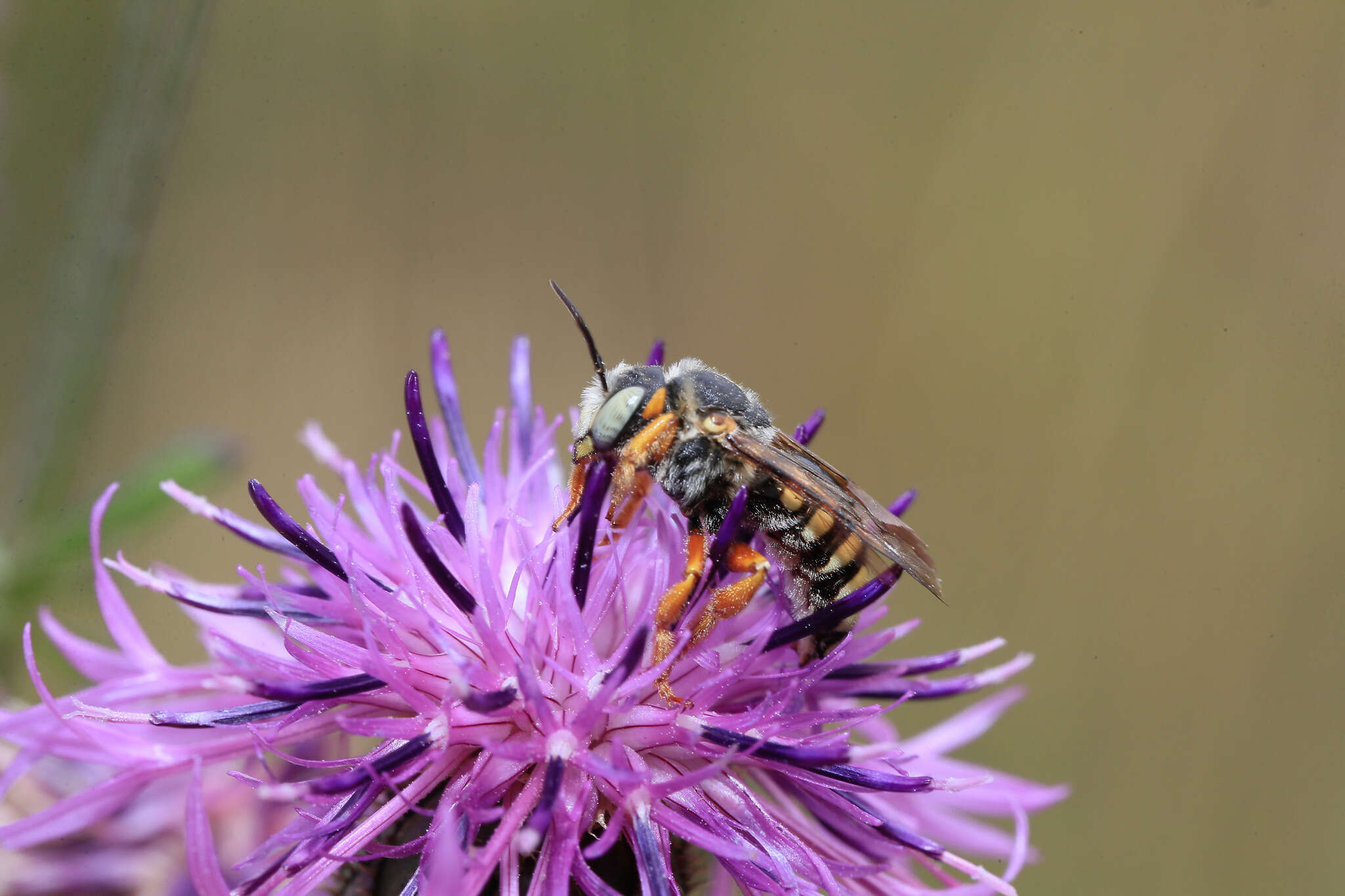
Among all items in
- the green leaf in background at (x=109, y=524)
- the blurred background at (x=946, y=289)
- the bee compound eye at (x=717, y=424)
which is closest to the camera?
the bee compound eye at (x=717, y=424)

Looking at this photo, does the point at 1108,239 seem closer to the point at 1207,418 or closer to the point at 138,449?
the point at 1207,418

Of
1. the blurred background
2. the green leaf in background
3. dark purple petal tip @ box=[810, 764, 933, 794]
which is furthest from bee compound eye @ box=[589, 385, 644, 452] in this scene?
the blurred background

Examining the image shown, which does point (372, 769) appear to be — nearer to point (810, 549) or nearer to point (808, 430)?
point (810, 549)

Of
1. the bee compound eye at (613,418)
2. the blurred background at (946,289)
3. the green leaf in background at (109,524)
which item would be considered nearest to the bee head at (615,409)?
the bee compound eye at (613,418)

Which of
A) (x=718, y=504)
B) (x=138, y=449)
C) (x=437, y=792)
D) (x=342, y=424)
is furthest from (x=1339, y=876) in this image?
(x=138, y=449)

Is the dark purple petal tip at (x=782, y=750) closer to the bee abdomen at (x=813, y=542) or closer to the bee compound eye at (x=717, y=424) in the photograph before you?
the bee abdomen at (x=813, y=542)
